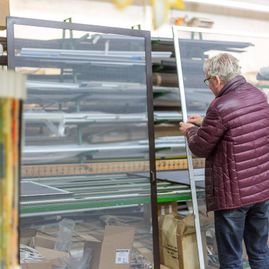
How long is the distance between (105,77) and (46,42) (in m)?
0.41

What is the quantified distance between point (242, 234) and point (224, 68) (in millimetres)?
894

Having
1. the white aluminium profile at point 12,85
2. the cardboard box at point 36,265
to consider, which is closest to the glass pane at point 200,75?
the cardboard box at point 36,265

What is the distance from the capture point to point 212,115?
213 centimetres

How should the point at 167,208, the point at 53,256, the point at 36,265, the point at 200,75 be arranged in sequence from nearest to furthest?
the point at 36,265
the point at 53,256
the point at 200,75
the point at 167,208

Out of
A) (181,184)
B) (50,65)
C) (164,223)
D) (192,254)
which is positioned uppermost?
(50,65)

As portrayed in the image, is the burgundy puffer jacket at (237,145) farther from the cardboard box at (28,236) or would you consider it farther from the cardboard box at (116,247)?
the cardboard box at (28,236)

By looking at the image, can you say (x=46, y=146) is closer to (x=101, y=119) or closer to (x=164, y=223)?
(x=101, y=119)

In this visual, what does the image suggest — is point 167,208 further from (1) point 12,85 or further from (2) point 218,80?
(1) point 12,85

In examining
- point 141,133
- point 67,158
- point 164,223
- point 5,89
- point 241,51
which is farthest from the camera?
point 241,51

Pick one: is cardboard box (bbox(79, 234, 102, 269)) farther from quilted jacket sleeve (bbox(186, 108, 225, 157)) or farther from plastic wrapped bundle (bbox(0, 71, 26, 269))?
plastic wrapped bundle (bbox(0, 71, 26, 269))

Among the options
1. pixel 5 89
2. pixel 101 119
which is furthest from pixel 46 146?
pixel 5 89

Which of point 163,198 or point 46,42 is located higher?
point 46,42

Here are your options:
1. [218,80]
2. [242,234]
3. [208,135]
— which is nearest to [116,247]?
[242,234]

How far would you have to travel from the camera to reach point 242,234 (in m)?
2.23
